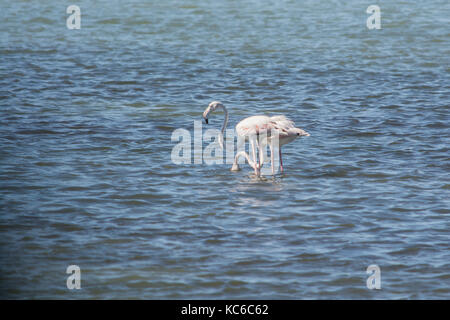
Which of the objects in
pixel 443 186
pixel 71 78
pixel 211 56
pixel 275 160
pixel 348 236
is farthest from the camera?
pixel 211 56

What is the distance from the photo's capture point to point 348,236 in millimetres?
9406

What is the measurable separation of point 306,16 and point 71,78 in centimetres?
1108

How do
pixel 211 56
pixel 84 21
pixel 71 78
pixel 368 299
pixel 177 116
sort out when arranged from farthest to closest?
pixel 84 21, pixel 211 56, pixel 71 78, pixel 177 116, pixel 368 299

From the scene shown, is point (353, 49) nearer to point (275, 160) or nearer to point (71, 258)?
point (275, 160)

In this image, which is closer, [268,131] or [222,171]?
[268,131]

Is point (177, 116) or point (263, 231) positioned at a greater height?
point (177, 116)

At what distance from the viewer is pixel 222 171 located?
1216 cm

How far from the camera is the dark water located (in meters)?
8.41

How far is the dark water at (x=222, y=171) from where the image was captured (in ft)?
27.6

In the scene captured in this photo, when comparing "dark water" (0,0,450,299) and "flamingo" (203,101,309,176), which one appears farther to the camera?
"flamingo" (203,101,309,176)

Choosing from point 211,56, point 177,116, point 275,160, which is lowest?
point 275,160

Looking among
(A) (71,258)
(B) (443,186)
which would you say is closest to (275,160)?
(B) (443,186)

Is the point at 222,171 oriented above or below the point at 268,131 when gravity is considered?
below

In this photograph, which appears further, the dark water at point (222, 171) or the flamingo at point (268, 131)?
the flamingo at point (268, 131)
